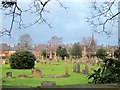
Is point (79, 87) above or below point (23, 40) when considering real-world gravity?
below

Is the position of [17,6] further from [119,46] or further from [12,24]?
[119,46]

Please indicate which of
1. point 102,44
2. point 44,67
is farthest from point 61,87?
point 44,67

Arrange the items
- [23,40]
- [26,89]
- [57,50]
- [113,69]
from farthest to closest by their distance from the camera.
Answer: [57,50] < [23,40] < [113,69] < [26,89]

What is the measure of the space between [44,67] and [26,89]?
1.84m

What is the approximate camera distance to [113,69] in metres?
1.33

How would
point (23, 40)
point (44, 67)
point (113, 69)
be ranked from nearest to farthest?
point (113, 69) → point (23, 40) → point (44, 67)

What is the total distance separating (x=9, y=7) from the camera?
138 centimetres

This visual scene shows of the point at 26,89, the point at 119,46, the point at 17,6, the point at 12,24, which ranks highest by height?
the point at 17,6

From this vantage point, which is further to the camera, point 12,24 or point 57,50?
point 57,50

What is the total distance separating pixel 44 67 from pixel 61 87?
183cm

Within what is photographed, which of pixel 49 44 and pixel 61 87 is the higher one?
pixel 49 44

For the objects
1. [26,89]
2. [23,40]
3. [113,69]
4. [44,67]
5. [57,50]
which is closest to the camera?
[26,89]

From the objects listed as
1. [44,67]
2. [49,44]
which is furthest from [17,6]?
[44,67]

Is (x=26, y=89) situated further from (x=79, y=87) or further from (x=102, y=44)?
(x=102, y=44)
